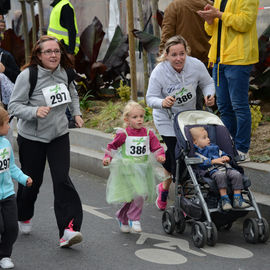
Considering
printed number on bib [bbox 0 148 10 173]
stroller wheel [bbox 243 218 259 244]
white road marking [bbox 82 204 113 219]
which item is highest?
printed number on bib [bbox 0 148 10 173]

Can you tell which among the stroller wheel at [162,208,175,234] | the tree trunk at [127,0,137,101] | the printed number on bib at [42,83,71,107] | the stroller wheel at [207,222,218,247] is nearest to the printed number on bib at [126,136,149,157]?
the stroller wheel at [162,208,175,234]

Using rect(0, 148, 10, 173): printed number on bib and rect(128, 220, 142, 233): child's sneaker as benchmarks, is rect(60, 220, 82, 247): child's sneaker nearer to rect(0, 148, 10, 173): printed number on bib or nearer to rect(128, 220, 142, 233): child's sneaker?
rect(128, 220, 142, 233): child's sneaker

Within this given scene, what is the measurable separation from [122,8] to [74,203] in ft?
26.5

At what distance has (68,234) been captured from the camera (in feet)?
19.0

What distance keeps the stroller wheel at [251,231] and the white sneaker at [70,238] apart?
4.61 ft

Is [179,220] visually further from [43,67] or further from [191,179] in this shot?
[43,67]

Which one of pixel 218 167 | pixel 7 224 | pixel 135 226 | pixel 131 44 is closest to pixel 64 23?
pixel 131 44

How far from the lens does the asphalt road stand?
17.8 ft

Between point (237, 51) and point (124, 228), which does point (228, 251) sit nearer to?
point (124, 228)

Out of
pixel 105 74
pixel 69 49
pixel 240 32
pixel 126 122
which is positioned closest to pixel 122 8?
pixel 105 74

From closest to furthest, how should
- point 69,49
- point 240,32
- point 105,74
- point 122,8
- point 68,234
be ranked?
point 68,234, point 240,32, point 69,49, point 105,74, point 122,8

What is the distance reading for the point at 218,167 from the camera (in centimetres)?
591

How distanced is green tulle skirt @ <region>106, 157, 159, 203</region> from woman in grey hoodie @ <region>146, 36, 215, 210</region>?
14.4 inches

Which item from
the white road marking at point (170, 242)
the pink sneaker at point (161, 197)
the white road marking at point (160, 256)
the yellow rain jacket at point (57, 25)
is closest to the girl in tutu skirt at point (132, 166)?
the white road marking at point (170, 242)
